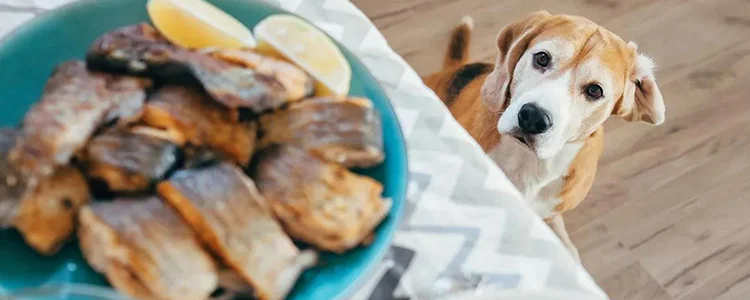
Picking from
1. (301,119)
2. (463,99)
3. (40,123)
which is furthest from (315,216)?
(463,99)

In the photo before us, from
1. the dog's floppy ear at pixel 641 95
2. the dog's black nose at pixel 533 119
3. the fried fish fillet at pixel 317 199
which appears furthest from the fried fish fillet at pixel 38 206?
the dog's floppy ear at pixel 641 95

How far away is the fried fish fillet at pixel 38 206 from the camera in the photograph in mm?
450

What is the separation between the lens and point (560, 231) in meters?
1.24

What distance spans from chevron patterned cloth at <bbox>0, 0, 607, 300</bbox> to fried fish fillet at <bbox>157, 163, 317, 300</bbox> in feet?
0.37

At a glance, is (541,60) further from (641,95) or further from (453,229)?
(453,229)

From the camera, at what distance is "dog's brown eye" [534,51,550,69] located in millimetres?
960

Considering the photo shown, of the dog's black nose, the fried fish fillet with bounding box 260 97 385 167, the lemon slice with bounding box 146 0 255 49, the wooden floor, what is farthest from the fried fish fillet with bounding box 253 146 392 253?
the wooden floor

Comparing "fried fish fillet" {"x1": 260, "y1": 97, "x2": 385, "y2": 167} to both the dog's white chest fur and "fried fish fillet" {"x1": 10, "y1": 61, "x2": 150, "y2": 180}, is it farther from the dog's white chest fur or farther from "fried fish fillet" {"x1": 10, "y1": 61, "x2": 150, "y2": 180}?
the dog's white chest fur

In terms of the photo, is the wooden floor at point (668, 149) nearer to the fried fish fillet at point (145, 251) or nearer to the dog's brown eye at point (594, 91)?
the dog's brown eye at point (594, 91)

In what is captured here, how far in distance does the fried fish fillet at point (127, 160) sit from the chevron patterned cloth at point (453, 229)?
19cm

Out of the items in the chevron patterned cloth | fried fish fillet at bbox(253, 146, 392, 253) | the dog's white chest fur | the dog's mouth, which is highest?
fried fish fillet at bbox(253, 146, 392, 253)

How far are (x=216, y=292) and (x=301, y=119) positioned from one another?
0.13m

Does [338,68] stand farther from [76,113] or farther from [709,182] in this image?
[709,182]

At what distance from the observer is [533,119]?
0.92 metres
